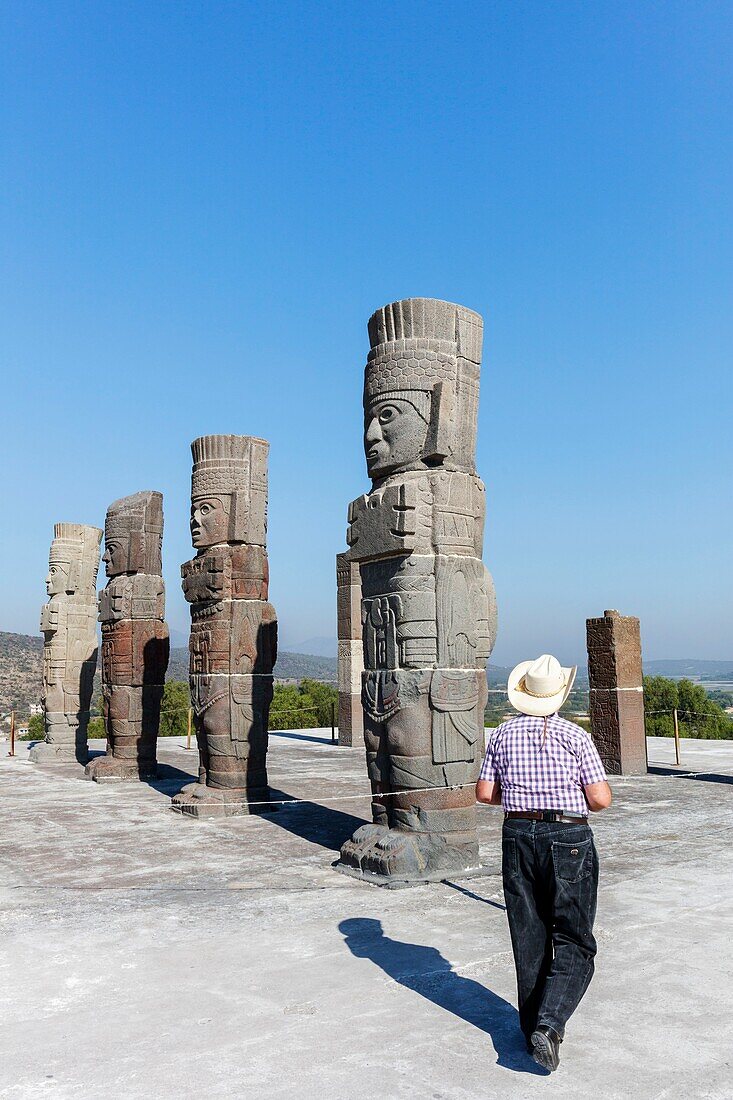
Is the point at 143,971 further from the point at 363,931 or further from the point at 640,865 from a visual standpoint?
the point at 640,865

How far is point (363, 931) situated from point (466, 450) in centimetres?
400

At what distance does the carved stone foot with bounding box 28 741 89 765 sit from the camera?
53.0ft

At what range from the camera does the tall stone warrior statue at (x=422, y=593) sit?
6.99 meters

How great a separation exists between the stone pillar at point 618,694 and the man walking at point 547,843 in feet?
31.4

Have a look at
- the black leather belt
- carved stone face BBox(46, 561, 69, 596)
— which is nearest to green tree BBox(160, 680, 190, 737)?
carved stone face BBox(46, 561, 69, 596)

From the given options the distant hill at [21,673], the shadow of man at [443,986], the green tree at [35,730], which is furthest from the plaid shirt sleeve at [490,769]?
the distant hill at [21,673]

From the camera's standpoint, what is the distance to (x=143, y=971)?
4711mm

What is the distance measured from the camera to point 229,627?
1057cm

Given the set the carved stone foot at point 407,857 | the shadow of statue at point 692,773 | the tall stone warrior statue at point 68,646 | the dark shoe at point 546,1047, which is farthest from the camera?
the tall stone warrior statue at point 68,646

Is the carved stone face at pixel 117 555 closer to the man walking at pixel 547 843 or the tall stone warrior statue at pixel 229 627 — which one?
the tall stone warrior statue at pixel 229 627

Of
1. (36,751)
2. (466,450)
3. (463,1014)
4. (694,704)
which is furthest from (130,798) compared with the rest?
(694,704)

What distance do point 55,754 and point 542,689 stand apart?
14201 millimetres

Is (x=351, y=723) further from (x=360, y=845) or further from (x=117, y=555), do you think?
(x=360, y=845)

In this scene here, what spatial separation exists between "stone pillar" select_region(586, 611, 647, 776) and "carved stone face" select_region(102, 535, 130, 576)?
7.22 m
